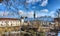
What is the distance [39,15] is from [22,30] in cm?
30

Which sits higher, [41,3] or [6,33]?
[41,3]

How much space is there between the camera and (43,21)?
163 cm

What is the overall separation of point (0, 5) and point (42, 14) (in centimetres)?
56

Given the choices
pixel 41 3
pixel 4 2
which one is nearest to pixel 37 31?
pixel 41 3

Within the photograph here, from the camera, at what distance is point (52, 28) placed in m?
1.62

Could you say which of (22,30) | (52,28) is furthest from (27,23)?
(52,28)

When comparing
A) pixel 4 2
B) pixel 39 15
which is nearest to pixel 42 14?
pixel 39 15

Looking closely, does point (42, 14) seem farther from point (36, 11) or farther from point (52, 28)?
point (52, 28)

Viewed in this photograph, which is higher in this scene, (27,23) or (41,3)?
(41,3)

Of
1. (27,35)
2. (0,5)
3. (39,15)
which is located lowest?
(27,35)

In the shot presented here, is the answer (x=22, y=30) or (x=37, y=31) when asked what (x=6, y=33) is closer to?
(x=22, y=30)

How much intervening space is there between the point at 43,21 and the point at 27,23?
21 centimetres

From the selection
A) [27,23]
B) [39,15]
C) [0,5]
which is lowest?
[27,23]

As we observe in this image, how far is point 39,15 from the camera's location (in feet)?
5.35
